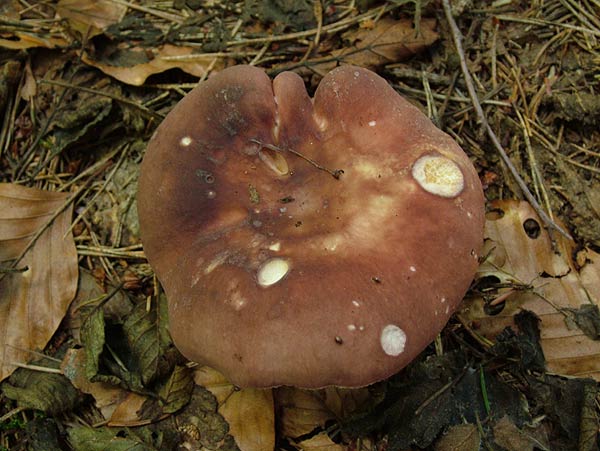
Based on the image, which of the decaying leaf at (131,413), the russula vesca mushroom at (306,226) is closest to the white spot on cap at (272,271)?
the russula vesca mushroom at (306,226)

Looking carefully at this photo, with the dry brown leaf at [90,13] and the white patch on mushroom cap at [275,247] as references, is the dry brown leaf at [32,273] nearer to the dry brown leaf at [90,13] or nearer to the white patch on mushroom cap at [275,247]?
the dry brown leaf at [90,13]

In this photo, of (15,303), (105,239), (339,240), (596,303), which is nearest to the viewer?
(339,240)

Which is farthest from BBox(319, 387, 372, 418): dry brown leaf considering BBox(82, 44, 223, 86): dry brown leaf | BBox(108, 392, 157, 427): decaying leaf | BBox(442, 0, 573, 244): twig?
BBox(82, 44, 223, 86): dry brown leaf

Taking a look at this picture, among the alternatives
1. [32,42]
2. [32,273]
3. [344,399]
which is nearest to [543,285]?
[344,399]

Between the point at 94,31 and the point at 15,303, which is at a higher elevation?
the point at 94,31

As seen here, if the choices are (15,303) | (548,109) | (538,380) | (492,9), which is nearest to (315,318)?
(538,380)

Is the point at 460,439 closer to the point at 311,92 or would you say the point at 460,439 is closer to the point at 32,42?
the point at 311,92

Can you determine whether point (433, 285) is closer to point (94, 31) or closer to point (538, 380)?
point (538, 380)

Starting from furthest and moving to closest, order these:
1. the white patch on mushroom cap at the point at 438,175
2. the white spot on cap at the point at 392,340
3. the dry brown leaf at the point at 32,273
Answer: the dry brown leaf at the point at 32,273
the white patch on mushroom cap at the point at 438,175
the white spot on cap at the point at 392,340
